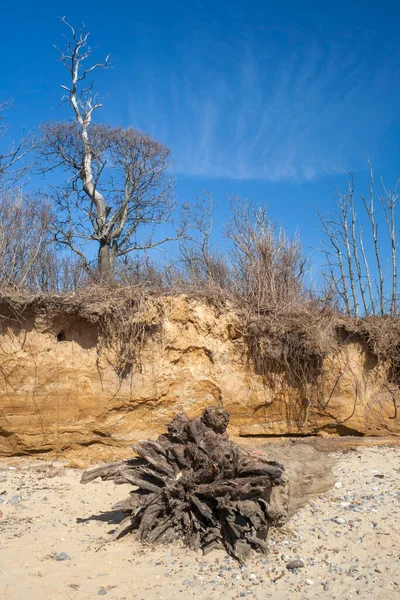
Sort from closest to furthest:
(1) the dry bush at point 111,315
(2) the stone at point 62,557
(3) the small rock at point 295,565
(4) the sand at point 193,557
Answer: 1. (4) the sand at point 193,557
2. (3) the small rock at point 295,565
3. (2) the stone at point 62,557
4. (1) the dry bush at point 111,315

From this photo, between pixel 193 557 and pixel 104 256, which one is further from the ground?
pixel 104 256

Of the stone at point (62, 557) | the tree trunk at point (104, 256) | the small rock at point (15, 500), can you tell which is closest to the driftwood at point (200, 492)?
the stone at point (62, 557)

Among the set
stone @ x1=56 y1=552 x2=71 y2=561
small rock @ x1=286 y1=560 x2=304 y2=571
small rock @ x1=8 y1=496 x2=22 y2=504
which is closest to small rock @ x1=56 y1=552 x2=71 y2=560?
stone @ x1=56 y1=552 x2=71 y2=561

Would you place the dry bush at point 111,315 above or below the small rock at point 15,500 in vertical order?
above

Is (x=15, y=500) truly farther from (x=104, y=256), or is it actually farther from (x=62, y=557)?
(x=104, y=256)

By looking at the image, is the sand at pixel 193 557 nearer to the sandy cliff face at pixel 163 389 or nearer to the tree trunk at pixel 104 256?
the sandy cliff face at pixel 163 389

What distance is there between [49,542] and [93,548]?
48cm

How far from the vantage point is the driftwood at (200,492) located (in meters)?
4.56

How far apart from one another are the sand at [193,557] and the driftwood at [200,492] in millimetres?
160

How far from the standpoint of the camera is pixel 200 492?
15.4 ft

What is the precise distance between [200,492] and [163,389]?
3.01 m

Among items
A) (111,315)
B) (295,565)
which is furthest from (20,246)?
(295,565)

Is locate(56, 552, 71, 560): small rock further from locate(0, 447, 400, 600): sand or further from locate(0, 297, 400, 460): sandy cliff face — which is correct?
locate(0, 297, 400, 460): sandy cliff face

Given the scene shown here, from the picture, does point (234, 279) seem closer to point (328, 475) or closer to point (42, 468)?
point (328, 475)
